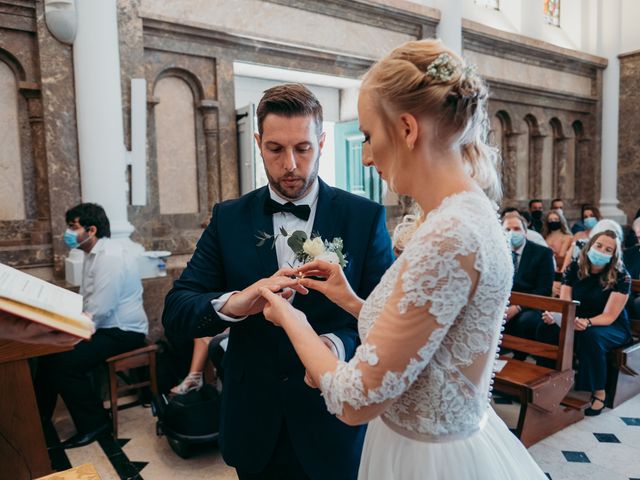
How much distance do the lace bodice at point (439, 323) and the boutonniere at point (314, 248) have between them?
0.31 metres

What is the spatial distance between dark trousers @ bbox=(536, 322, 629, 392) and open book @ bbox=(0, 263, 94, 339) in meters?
4.43

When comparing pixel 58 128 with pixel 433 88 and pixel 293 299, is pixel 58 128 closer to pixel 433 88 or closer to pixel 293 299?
pixel 293 299

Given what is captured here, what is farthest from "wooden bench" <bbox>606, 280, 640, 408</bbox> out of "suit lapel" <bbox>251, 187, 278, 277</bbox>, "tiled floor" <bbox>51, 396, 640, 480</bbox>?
"suit lapel" <bbox>251, 187, 278, 277</bbox>

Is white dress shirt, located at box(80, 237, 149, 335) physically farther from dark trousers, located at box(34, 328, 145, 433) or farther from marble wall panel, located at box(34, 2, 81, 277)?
marble wall panel, located at box(34, 2, 81, 277)

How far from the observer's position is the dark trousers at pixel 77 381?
3979 mm

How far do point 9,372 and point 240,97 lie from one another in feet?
17.2

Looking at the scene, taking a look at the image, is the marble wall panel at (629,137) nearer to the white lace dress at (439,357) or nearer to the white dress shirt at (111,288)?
the white dress shirt at (111,288)

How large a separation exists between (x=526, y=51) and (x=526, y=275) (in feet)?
21.3

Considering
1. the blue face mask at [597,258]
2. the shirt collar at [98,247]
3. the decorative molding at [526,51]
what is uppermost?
the decorative molding at [526,51]

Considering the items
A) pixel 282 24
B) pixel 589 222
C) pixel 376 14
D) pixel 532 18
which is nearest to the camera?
pixel 282 24

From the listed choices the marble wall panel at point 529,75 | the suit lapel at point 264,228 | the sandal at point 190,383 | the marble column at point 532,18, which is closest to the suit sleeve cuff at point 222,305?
the suit lapel at point 264,228

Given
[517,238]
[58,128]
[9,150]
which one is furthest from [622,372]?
[9,150]

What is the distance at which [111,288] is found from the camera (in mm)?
4262

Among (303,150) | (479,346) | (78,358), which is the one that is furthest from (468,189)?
(78,358)
